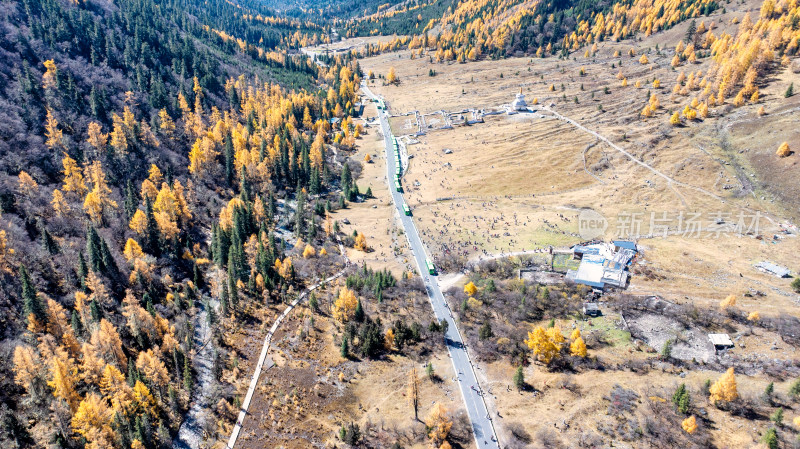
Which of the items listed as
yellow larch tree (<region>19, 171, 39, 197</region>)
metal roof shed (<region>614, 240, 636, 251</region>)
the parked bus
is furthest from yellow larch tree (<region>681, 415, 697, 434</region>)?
yellow larch tree (<region>19, 171, 39, 197</region>)

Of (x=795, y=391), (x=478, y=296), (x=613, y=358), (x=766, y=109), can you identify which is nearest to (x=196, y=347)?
(x=478, y=296)

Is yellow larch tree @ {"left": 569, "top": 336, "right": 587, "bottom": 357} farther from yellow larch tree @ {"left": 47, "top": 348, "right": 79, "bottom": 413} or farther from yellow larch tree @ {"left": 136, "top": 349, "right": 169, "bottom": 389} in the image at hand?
yellow larch tree @ {"left": 47, "top": 348, "right": 79, "bottom": 413}

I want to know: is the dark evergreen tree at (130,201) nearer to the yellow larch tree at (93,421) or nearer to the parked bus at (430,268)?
the yellow larch tree at (93,421)

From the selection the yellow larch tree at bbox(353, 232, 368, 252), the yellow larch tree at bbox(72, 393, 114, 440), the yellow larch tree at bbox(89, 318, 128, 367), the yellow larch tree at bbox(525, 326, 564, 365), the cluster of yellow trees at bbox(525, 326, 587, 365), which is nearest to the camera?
the yellow larch tree at bbox(72, 393, 114, 440)

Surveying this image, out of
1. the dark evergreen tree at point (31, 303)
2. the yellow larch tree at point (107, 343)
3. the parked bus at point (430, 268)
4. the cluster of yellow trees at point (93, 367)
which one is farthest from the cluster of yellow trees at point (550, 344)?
the dark evergreen tree at point (31, 303)

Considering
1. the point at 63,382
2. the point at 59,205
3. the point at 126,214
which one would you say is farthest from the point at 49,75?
the point at 63,382

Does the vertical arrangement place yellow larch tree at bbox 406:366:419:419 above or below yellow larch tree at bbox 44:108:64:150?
below

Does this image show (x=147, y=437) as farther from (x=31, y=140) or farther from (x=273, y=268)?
(x=31, y=140)

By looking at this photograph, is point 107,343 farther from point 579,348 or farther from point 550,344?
point 579,348
